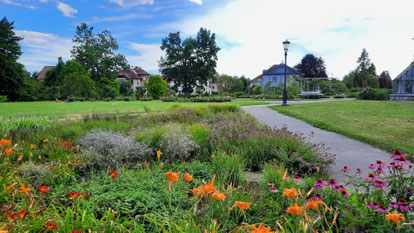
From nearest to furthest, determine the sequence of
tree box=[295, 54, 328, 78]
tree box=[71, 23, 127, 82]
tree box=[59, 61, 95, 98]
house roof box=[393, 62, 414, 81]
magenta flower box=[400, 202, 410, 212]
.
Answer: magenta flower box=[400, 202, 410, 212] < house roof box=[393, 62, 414, 81] < tree box=[59, 61, 95, 98] < tree box=[71, 23, 127, 82] < tree box=[295, 54, 328, 78]

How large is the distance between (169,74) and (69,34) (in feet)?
59.0

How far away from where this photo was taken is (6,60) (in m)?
30.4

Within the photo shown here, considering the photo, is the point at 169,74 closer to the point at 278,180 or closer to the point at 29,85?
the point at 29,85

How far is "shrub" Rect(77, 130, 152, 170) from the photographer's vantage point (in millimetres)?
3502

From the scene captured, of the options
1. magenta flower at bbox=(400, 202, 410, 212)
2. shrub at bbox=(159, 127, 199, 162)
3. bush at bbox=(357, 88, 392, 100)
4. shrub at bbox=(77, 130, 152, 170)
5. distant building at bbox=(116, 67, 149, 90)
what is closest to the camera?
magenta flower at bbox=(400, 202, 410, 212)

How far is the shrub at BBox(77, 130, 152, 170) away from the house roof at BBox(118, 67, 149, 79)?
6698 cm

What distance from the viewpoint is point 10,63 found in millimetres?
30828

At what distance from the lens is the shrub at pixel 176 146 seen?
3953mm

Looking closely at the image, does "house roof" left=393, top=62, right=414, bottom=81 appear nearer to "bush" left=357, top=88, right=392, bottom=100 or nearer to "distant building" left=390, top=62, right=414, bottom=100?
"distant building" left=390, top=62, right=414, bottom=100

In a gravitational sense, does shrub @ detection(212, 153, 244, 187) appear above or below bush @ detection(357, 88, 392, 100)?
below

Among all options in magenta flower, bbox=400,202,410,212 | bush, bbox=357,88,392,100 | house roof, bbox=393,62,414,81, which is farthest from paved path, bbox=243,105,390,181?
bush, bbox=357,88,392,100

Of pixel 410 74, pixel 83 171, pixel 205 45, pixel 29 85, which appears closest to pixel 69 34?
pixel 29 85

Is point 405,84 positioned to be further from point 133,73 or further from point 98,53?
point 133,73

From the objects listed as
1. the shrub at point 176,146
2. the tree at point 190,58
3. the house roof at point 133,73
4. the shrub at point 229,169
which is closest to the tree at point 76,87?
the tree at point 190,58
